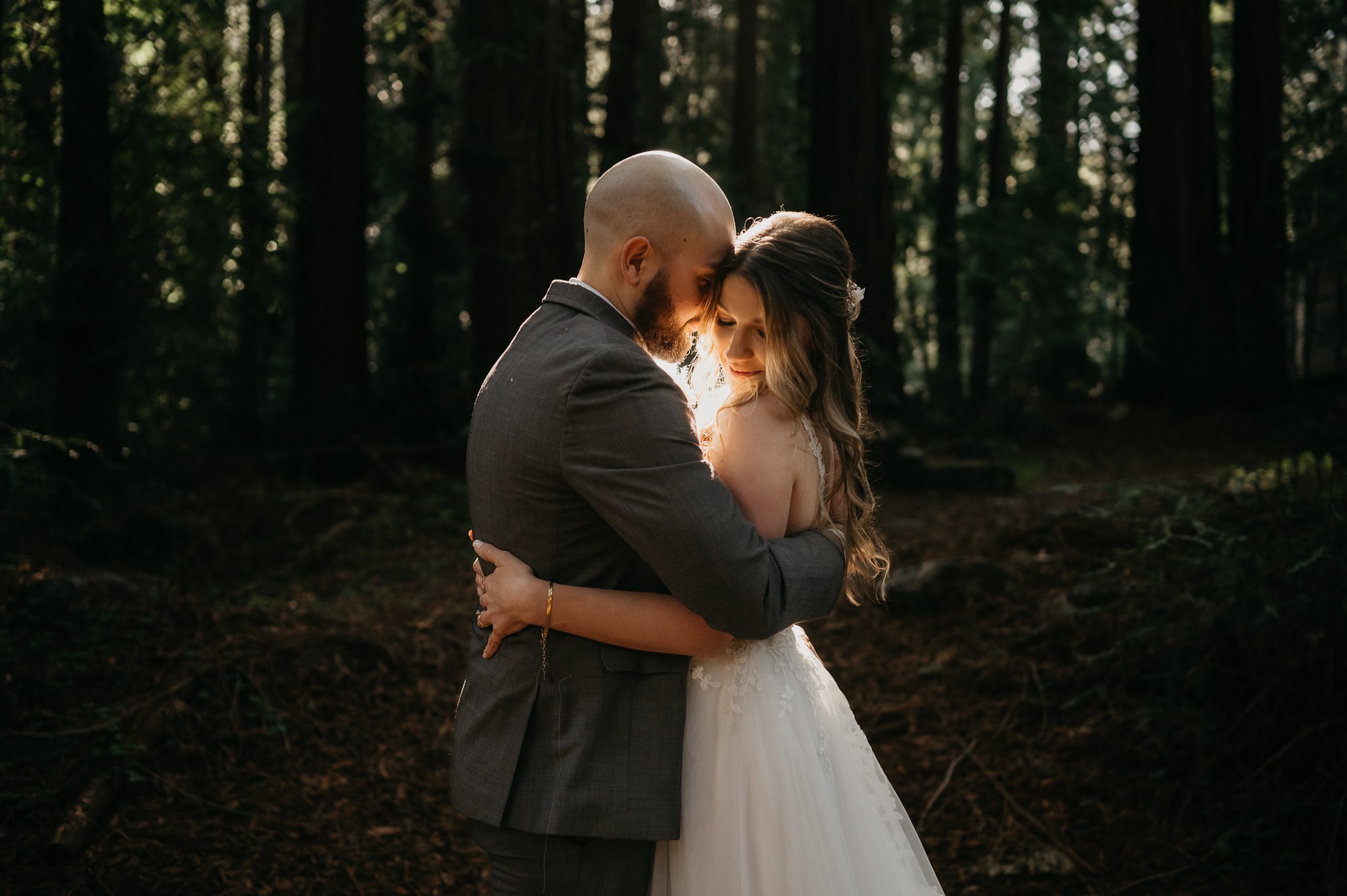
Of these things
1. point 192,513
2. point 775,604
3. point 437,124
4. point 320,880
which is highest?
point 437,124

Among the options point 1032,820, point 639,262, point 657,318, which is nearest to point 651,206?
point 639,262

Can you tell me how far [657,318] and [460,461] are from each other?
7418mm

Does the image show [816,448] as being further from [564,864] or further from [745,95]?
[745,95]

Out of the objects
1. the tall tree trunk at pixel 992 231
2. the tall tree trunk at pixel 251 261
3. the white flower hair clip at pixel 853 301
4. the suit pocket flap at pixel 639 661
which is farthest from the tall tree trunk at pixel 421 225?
the suit pocket flap at pixel 639 661

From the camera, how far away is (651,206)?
2369 millimetres

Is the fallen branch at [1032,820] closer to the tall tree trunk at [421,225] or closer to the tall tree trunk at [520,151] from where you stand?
the tall tree trunk at [520,151]

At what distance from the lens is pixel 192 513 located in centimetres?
754

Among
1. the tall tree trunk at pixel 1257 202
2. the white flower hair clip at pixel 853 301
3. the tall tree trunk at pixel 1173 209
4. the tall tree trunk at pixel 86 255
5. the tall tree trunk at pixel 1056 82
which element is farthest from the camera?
the tall tree trunk at pixel 1056 82

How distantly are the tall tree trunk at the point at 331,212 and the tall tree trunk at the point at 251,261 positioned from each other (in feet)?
1.28

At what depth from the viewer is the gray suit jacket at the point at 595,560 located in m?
2.06

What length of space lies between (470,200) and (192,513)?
187 inches

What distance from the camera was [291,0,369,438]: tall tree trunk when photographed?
9.54 meters

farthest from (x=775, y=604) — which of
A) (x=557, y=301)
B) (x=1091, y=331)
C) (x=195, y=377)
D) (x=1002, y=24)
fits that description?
(x=1002, y=24)

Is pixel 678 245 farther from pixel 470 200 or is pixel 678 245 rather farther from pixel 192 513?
pixel 470 200
